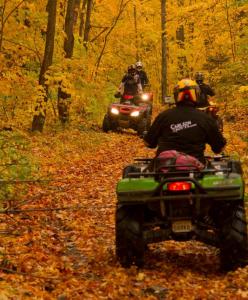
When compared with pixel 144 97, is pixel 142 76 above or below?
above

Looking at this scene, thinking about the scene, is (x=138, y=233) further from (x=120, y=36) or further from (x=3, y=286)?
(x=120, y=36)

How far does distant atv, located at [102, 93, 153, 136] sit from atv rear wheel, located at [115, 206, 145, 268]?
42.3ft

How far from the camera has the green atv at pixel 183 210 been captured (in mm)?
5914

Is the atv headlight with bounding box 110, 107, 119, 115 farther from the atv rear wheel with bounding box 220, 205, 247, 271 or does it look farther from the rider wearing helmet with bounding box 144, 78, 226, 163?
the atv rear wheel with bounding box 220, 205, 247, 271

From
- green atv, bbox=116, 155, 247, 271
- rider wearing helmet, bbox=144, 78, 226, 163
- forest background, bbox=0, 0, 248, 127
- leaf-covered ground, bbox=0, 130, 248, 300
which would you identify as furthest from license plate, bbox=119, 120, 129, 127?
green atv, bbox=116, 155, 247, 271

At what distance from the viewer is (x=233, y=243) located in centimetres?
605

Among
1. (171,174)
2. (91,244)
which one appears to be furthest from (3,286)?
(91,244)

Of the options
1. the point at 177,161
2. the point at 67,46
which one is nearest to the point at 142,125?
the point at 67,46

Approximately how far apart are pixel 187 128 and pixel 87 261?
83.1 inches

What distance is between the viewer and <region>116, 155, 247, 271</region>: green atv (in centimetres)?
591

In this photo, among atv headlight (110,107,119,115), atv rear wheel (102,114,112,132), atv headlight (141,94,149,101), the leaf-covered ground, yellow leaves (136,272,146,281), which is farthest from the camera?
atv headlight (141,94,149,101)

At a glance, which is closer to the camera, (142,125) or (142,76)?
(142,125)

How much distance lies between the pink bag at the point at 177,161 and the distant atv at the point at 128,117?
42.4ft

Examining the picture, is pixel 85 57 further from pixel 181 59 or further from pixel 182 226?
pixel 182 226
